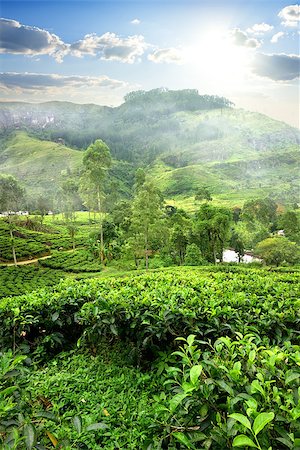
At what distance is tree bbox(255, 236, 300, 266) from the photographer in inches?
1000

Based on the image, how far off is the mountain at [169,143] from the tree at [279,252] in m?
41.1

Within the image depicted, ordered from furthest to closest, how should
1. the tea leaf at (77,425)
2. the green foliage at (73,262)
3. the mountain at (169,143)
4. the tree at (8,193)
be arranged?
the mountain at (169,143) < the tree at (8,193) < the green foliage at (73,262) < the tea leaf at (77,425)

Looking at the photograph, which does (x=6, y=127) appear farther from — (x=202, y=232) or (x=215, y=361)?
(x=215, y=361)

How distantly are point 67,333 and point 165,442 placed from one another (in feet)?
7.41

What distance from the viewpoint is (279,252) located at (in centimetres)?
2545

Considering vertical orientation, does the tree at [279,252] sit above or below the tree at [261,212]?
below

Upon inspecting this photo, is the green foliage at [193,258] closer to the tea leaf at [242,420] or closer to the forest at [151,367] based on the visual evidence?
the forest at [151,367]

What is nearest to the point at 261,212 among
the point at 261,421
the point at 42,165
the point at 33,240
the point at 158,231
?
the point at 158,231

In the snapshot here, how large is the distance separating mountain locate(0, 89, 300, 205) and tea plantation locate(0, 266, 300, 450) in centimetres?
6536

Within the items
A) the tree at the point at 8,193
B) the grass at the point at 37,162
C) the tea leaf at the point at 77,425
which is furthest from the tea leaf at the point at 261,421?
the grass at the point at 37,162

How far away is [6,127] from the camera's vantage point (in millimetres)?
136500

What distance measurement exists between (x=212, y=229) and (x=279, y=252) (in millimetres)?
5586

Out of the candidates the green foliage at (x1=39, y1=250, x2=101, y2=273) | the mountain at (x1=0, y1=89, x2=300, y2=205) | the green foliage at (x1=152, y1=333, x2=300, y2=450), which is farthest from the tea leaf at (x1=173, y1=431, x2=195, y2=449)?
the mountain at (x1=0, y1=89, x2=300, y2=205)

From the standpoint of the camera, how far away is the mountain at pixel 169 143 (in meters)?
88.4
